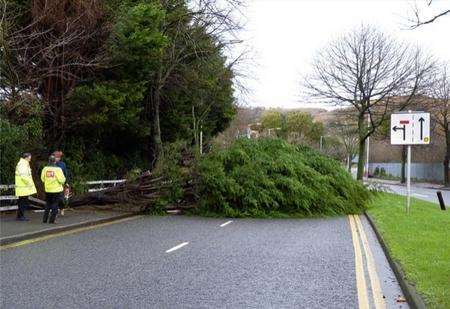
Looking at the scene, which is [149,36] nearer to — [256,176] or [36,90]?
[36,90]

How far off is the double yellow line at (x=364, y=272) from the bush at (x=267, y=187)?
385 cm

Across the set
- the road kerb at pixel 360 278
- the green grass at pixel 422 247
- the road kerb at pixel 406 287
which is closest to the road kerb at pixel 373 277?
the road kerb at pixel 360 278

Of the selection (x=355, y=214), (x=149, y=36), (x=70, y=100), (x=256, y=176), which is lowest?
(x=355, y=214)

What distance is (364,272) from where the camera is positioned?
31.6ft

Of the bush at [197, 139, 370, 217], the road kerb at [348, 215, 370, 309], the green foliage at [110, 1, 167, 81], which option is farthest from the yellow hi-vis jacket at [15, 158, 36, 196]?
the road kerb at [348, 215, 370, 309]

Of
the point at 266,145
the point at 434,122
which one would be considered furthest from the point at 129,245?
the point at 434,122

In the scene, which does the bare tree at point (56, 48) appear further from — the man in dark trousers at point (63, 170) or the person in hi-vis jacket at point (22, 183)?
the person in hi-vis jacket at point (22, 183)

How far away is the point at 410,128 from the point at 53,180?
11281 millimetres

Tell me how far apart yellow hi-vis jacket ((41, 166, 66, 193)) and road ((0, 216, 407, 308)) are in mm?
1523

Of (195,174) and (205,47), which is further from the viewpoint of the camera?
(205,47)

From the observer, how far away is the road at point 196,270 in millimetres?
7520

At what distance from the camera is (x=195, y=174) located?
779 inches

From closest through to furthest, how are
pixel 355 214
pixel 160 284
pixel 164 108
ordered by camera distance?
1. pixel 160 284
2. pixel 355 214
3. pixel 164 108

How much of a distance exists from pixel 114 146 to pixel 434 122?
3717 cm
